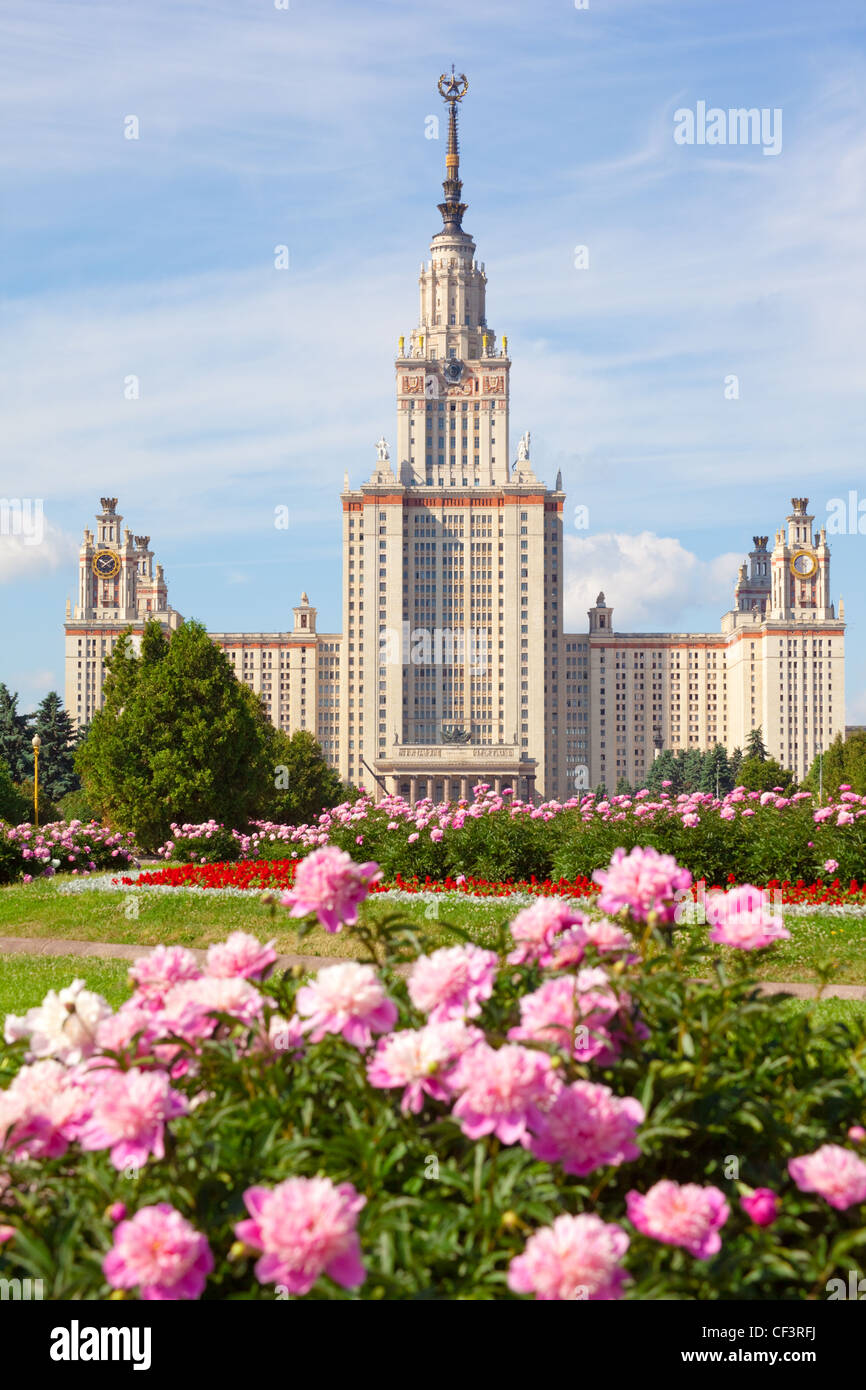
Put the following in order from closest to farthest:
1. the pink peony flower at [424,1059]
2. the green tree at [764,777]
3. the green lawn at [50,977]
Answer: the pink peony flower at [424,1059] < the green lawn at [50,977] < the green tree at [764,777]

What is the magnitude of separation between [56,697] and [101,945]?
2342 inches

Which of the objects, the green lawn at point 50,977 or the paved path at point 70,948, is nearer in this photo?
the green lawn at point 50,977

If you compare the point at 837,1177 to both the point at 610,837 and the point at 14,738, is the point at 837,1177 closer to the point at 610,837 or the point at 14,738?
the point at 610,837


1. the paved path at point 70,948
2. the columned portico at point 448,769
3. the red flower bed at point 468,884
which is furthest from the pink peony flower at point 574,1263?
the columned portico at point 448,769

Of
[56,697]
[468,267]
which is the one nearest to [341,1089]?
[56,697]

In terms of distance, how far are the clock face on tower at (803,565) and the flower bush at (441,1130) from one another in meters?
131

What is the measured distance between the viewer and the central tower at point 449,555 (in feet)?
395

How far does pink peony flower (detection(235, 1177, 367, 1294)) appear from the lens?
2.81 meters

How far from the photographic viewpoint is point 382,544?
121062 millimetres

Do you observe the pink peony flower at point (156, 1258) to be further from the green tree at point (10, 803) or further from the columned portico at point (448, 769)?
the columned portico at point (448, 769)

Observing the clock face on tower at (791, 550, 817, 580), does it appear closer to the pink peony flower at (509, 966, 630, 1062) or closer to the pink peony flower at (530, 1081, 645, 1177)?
the pink peony flower at (509, 966, 630, 1062)

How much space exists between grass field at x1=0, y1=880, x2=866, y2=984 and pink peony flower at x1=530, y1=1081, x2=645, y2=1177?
8312 millimetres

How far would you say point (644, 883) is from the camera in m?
4.22

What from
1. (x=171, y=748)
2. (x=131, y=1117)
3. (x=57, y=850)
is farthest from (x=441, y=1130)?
(x=171, y=748)
